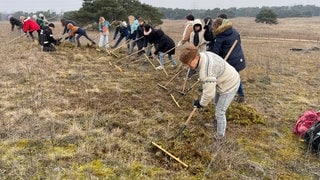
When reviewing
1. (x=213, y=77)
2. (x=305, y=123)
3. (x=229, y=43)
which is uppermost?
(x=229, y=43)

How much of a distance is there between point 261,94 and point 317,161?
3.16m

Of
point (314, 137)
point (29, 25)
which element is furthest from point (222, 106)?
point (29, 25)

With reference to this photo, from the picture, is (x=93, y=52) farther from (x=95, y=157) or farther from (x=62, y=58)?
(x=95, y=157)

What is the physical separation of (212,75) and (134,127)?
1.75 meters

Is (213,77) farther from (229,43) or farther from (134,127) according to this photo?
(229,43)

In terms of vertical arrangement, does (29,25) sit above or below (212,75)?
above

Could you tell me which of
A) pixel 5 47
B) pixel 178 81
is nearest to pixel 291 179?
pixel 178 81

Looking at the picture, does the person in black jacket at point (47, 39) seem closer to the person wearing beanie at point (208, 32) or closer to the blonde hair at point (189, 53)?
the person wearing beanie at point (208, 32)

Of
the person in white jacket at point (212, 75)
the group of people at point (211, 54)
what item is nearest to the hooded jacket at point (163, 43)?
the group of people at point (211, 54)

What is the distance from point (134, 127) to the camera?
5113 millimetres

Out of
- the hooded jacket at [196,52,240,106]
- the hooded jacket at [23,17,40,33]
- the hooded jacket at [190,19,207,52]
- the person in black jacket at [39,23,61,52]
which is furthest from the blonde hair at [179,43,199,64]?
the hooded jacket at [23,17,40,33]

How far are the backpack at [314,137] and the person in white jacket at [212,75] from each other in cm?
127

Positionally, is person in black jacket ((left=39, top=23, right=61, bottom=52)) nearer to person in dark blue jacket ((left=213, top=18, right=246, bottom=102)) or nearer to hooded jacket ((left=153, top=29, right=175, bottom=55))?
hooded jacket ((left=153, top=29, right=175, bottom=55))

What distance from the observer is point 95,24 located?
27.2 meters
